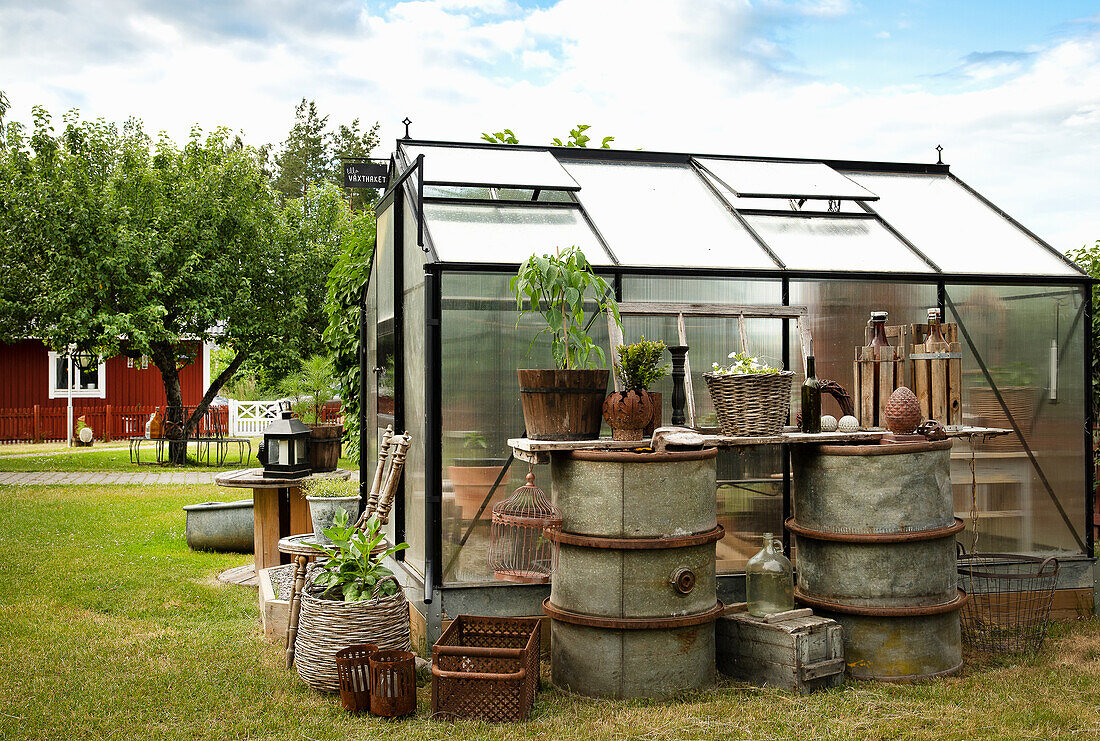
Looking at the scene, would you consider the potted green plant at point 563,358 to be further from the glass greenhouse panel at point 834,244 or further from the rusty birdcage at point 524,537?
the glass greenhouse panel at point 834,244

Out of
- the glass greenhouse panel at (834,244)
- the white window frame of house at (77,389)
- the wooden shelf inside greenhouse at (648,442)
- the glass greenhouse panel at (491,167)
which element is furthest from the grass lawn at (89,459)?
the wooden shelf inside greenhouse at (648,442)

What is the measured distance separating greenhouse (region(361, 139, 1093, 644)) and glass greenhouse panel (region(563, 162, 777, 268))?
0.7 inches

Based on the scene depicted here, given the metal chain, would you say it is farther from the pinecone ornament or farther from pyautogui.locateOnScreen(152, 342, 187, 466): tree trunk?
pyautogui.locateOnScreen(152, 342, 187, 466): tree trunk

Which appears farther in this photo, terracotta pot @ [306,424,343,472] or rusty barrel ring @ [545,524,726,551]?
terracotta pot @ [306,424,343,472]

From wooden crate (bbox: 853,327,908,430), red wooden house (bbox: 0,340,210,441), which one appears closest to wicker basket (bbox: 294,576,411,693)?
wooden crate (bbox: 853,327,908,430)

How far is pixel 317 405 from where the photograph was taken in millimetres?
13422

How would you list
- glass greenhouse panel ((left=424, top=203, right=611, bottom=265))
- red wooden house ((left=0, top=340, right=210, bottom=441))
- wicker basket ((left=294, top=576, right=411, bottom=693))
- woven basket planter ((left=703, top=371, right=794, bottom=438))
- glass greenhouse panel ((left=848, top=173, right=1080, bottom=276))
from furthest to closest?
1. red wooden house ((left=0, top=340, right=210, bottom=441))
2. glass greenhouse panel ((left=848, top=173, right=1080, bottom=276))
3. glass greenhouse panel ((left=424, top=203, right=611, bottom=265))
4. woven basket planter ((left=703, top=371, right=794, bottom=438))
5. wicker basket ((left=294, top=576, right=411, bottom=693))

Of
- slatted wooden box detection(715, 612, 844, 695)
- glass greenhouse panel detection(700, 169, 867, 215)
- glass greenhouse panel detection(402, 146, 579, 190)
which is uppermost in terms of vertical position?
glass greenhouse panel detection(402, 146, 579, 190)

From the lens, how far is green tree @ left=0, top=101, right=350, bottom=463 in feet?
45.7

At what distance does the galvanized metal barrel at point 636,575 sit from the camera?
4.29 m

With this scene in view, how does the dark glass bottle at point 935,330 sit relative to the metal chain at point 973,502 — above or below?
above

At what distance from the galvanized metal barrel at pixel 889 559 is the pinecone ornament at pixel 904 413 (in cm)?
27

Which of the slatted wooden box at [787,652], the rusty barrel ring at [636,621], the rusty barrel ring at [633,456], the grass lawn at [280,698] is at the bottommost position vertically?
the grass lawn at [280,698]

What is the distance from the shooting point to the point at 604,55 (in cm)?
847
